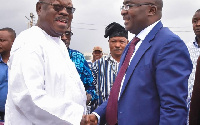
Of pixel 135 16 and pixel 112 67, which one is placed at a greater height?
pixel 135 16

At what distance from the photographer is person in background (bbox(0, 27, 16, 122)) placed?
13.9 ft

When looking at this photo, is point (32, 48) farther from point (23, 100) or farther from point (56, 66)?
point (23, 100)

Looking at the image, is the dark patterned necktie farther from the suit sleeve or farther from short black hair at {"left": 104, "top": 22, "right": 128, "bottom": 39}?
short black hair at {"left": 104, "top": 22, "right": 128, "bottom": 39}

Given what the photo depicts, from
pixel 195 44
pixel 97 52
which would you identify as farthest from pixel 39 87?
pixel 97 52

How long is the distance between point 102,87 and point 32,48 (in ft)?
8.54

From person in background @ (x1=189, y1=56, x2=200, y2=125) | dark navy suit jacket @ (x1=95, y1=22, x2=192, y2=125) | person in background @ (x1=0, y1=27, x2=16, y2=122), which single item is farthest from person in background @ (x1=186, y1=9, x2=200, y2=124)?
person in background @ (x1=0, y1=27, x2=16, y2=122)

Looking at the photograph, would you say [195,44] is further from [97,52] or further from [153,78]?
[97,52]

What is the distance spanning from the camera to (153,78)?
2334 millimetres

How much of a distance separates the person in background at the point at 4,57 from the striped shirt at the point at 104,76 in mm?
1342

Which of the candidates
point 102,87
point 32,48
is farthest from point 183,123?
point 102,87

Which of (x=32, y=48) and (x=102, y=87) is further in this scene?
(x=102, y=87)

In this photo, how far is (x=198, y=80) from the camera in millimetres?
1936

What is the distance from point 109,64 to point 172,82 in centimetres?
268

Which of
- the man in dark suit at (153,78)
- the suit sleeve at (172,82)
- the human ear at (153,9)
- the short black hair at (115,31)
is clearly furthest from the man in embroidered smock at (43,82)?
the short black hair at (115,31)
